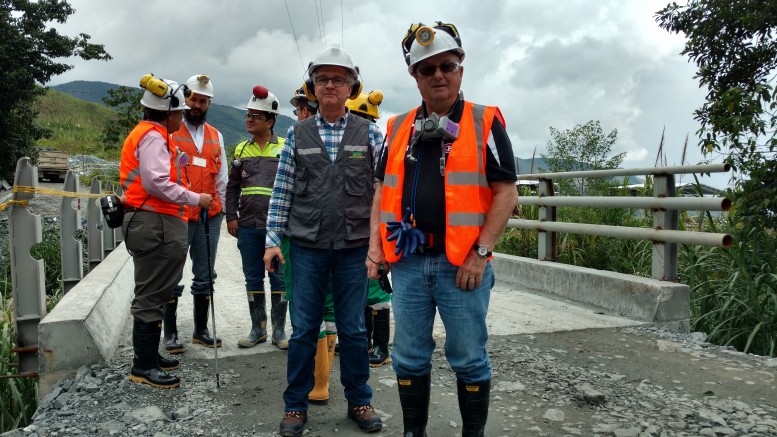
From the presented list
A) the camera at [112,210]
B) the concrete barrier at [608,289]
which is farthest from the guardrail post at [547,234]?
the camera at [112,210]

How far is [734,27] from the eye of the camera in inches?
345

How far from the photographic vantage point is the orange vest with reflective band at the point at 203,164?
16.9 ft

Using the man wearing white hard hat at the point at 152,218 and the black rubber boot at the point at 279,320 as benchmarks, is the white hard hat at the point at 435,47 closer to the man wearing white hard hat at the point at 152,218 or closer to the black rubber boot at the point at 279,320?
the man wearing white hard hat at the point at 152,218

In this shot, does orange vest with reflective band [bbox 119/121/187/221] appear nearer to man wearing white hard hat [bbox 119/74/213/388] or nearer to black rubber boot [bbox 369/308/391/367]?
man wearing white hard hat [bbox 119/74/213/388]

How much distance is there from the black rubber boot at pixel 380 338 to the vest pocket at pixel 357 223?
4.61 ft

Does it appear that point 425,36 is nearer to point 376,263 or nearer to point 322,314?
point 376,263

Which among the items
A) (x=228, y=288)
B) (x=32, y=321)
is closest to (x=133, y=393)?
(x=32, y=321)

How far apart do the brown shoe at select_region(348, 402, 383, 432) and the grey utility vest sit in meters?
0.93

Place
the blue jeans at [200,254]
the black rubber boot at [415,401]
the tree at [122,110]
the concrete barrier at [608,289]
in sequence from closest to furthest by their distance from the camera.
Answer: the black rubber boot at [415,401] → the blue jeans at [200,254] → the concrete barrier at [608,289] → the tree at [122,110]

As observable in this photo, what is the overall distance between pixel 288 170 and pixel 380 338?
1.70 metres

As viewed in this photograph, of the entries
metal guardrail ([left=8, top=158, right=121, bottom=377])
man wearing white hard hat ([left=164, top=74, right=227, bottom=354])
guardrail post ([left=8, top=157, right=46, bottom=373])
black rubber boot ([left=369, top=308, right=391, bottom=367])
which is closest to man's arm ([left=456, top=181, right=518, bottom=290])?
black rubber boot ([left=369, top=308, right=391, bottom=367])

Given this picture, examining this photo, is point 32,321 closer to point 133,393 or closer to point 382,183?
point 133,393

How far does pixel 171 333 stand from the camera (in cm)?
515

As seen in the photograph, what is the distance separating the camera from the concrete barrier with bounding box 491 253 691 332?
555cm
